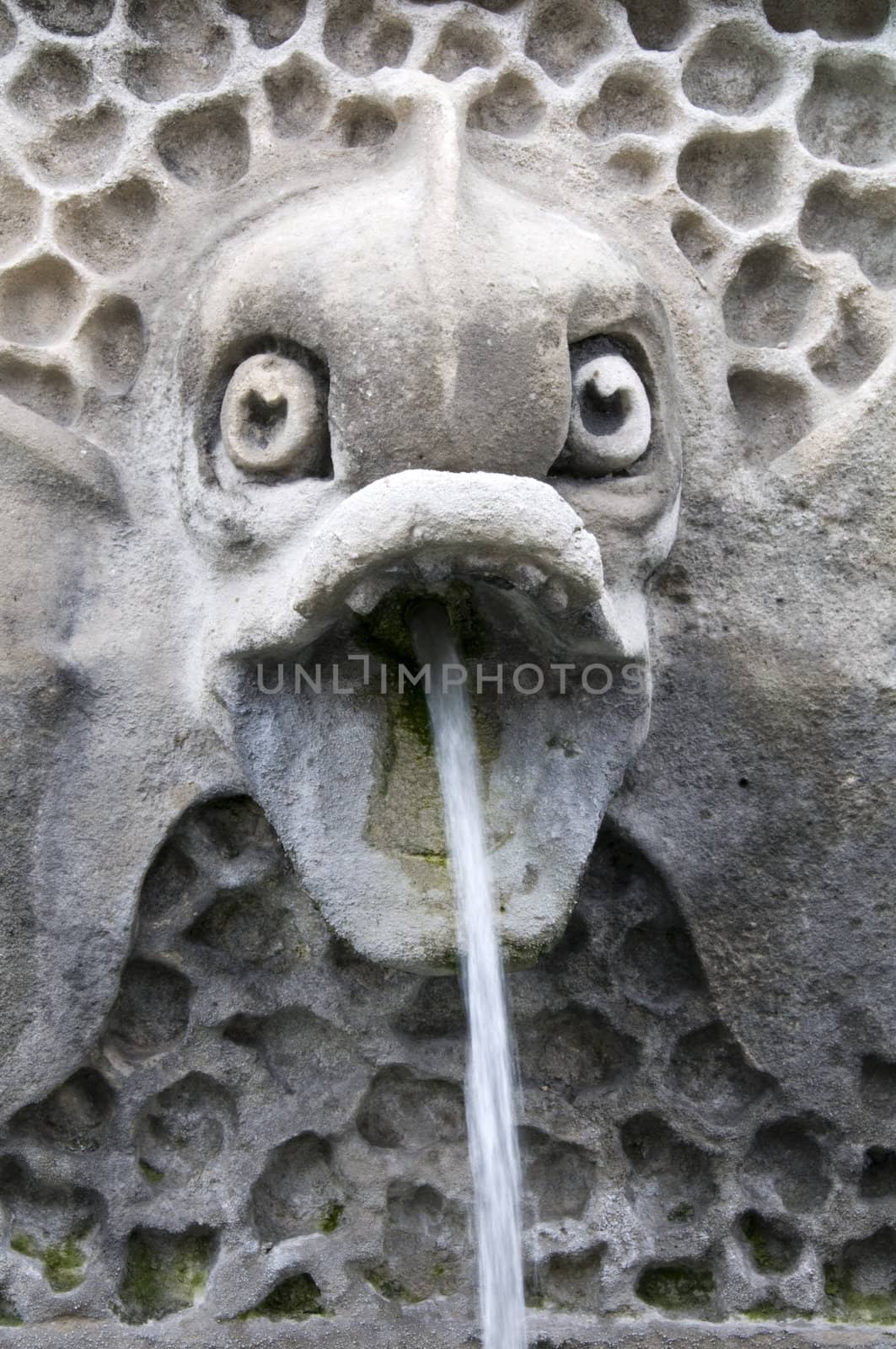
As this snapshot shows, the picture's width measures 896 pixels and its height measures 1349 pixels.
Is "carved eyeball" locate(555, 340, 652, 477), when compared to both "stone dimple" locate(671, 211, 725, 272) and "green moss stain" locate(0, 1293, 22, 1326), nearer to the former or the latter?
"stone dimple" locate(671, 211, 725, 272)

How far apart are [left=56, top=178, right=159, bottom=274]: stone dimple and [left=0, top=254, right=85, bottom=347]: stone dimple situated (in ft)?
0.08

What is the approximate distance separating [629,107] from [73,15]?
1.68 ft

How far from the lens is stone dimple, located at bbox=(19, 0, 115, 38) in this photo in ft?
4.26

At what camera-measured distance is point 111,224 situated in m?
1.28

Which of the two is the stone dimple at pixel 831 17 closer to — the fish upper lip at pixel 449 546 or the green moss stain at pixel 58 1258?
the fish upper lip at pixel 449 546

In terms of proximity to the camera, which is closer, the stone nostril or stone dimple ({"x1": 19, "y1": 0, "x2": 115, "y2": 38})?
the stone nostril

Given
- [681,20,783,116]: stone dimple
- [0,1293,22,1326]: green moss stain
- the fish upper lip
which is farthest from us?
[681,20,783,116]: stone dimple

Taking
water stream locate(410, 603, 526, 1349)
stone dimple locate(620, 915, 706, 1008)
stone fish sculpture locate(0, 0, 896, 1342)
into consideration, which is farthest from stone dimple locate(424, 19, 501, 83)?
stone dimple locate(620, 915, 706, 1008)

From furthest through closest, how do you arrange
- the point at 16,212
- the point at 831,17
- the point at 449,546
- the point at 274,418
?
the point at 831,17
the point at 16,212
the point at 274,418
the point at 449,546

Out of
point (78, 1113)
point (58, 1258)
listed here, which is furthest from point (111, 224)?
point (58, 1258)

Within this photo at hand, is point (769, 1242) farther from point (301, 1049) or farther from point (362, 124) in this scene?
point (362, 124)

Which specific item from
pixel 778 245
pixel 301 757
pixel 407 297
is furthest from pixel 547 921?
pixel 778 245

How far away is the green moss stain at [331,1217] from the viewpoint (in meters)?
1.31

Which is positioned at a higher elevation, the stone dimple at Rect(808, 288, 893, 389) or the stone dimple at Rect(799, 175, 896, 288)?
the stone dimple at Rect(799, 175, 896, 288)
